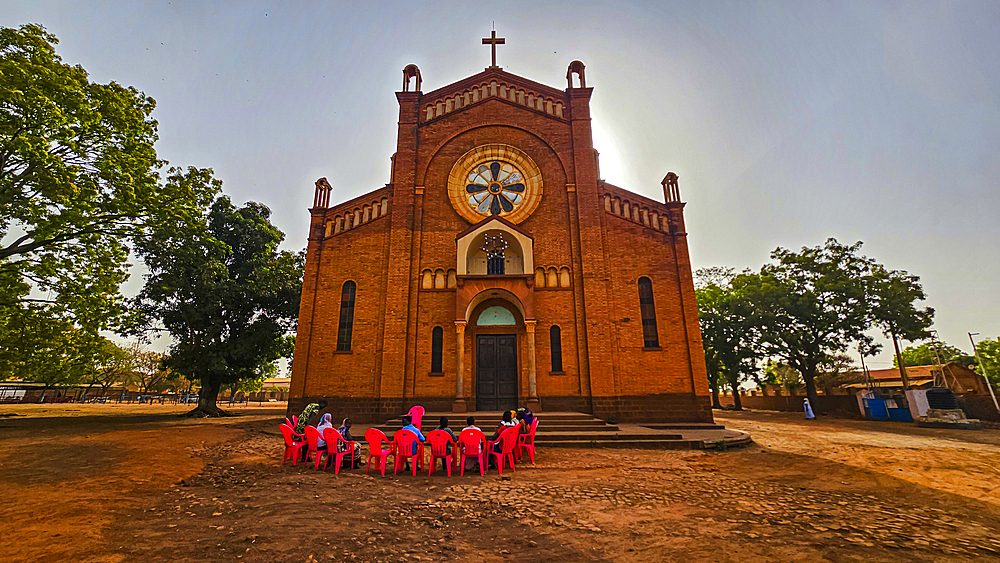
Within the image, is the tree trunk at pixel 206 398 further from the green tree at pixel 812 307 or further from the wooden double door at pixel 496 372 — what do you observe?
the green tree at pixel 812 307

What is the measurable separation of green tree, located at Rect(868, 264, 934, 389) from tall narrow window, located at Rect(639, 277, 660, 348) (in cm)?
1837

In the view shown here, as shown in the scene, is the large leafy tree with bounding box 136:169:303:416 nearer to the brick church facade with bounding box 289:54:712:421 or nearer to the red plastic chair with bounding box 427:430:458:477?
the brick church facade with bounding box 289:54:712:421

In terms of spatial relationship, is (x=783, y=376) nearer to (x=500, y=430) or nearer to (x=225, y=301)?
(x=500, y=430)

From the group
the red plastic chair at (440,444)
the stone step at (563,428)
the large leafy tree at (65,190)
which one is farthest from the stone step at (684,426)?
the large leafy tree at (65,190)

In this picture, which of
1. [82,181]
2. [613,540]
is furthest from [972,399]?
[82,181]

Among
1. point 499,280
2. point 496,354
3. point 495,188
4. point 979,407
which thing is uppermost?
point 495,188

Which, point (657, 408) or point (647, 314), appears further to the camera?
point (647, 314)

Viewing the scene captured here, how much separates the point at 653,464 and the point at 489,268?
976cm

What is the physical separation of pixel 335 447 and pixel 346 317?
8934mm

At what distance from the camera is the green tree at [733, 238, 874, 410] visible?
83.1 ft

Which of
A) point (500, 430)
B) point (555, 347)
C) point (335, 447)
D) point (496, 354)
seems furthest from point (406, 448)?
point (555, 347)

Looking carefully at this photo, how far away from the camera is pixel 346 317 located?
16.7m

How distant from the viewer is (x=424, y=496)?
21.5 feet

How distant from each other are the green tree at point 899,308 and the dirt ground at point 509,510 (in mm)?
18376
